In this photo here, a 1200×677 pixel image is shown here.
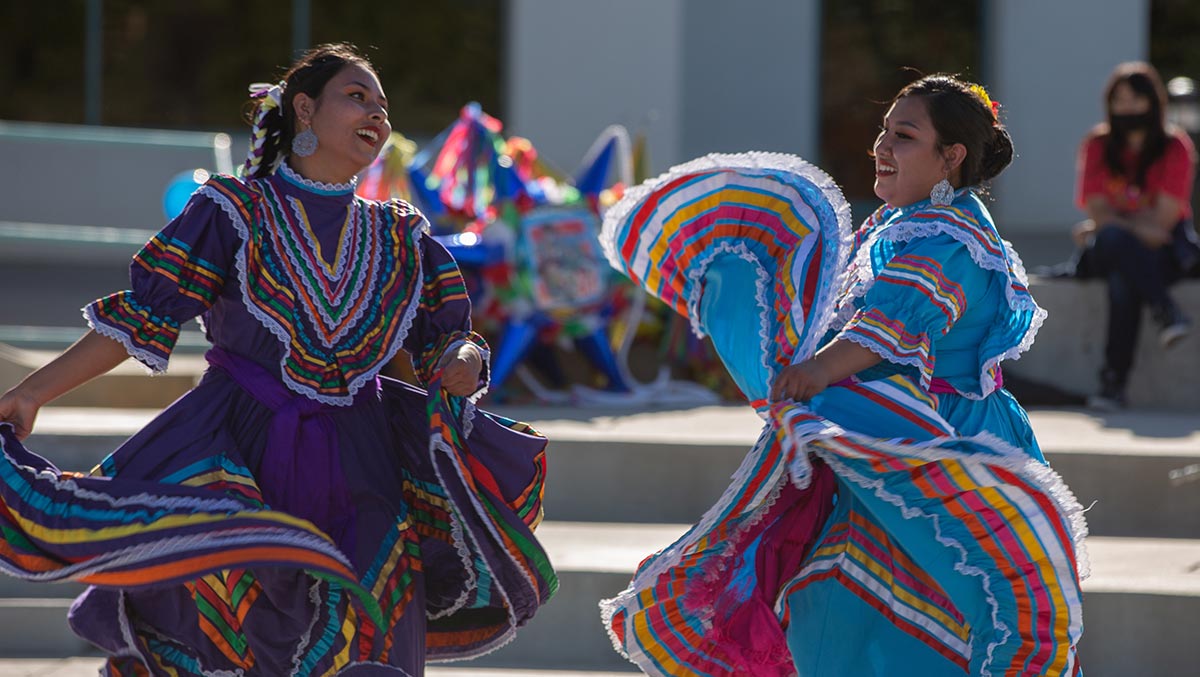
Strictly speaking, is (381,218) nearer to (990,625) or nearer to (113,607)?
(113,607)

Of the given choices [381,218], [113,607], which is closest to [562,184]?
[381,218]

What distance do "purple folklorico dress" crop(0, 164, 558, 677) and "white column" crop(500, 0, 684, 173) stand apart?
655cm

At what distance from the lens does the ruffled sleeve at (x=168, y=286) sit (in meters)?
3.19

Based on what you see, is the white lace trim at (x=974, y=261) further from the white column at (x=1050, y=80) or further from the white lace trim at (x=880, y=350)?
the white column at (x=1050, y=80)

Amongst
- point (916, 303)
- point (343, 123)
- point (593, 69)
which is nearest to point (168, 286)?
point (343, 123)

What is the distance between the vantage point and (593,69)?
9922 millimetres

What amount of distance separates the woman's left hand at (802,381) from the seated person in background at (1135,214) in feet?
14.1

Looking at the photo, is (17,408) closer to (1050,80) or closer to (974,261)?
(974,261)

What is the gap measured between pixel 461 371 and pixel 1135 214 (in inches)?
183

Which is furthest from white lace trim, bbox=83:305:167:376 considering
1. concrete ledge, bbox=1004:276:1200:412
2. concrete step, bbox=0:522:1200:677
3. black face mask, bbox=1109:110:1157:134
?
black face mask, bbox=1109:110:1157:134

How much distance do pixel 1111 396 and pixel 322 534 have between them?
4.78m

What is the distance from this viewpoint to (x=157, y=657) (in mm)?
3254

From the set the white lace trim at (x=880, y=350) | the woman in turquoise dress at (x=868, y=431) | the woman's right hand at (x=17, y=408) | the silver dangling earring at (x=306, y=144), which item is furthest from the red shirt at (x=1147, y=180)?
the woman's right hand at (x=17, y=408)

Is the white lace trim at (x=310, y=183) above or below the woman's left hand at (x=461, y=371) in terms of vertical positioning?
above
